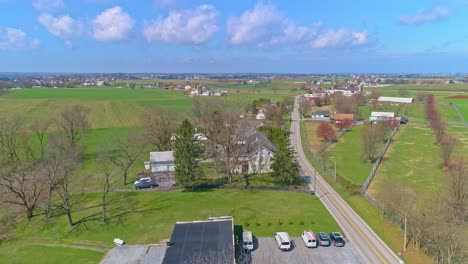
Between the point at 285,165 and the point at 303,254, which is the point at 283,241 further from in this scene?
the point at 285,165

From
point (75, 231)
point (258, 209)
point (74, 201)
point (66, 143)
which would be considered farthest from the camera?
point (66, 143)

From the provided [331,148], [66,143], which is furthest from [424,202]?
[66,143]

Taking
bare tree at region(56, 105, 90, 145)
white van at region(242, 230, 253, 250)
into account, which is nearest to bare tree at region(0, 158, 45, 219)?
bare tree at region(56, 105, 90, 145)

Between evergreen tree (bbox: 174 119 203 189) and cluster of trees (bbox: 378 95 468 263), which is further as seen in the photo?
evergreen tree (bbox: 174 119 203 189)

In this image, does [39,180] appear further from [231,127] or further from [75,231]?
[231,127]

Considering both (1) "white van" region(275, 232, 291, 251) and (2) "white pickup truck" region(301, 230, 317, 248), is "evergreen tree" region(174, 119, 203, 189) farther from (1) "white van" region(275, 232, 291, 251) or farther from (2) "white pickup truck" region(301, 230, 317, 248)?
(2) "white pickup truck" region(301, 230, 317, 248)

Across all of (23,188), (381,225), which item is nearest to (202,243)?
(381,225)
